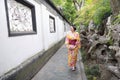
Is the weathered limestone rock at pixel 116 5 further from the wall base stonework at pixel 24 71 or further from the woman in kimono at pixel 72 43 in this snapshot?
the wall base stonework at pixel 24 71

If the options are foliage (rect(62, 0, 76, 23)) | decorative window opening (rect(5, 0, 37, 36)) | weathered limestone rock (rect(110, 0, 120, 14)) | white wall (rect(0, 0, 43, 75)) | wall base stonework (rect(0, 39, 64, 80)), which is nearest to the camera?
white wall (rect(0, 0, 43, 75))

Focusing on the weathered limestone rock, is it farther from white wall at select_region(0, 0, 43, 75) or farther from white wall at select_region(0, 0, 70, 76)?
white wall at select_region(0, 0, 43, 75)

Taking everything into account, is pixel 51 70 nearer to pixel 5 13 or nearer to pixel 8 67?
pixel 8 67

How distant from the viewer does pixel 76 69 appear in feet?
24.6

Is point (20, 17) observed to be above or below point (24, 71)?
above

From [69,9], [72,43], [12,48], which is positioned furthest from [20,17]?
[69,9]

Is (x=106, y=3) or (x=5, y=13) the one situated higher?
(x=106, y=3)

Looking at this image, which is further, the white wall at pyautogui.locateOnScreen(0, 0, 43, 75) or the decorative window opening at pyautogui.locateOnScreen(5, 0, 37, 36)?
the decorative window opening at pyautogui.locateOnScreen(5, 0, 37, 36)

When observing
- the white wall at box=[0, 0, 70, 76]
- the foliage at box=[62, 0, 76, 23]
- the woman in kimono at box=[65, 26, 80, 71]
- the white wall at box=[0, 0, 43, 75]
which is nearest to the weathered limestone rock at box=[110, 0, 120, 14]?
the woman in kimono at box=[65, 26, 80, 71]

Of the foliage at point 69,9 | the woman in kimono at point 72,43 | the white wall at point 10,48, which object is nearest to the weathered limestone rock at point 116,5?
the woman in kimono at point 72,43

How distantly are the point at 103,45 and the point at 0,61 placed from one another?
609cm

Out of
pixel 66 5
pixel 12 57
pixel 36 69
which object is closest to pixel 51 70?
pixel 36 69

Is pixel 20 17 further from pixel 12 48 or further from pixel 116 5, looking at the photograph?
pixel 116 5

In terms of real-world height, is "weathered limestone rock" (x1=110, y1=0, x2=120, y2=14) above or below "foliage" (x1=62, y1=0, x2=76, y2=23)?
below
